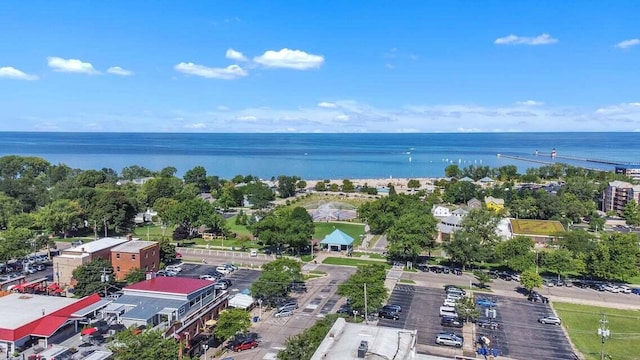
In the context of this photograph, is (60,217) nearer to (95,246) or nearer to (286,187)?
(95,246)

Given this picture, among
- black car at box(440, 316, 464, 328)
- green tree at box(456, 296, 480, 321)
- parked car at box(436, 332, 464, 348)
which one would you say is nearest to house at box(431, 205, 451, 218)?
Result: green tree at box(456, 296, 480, 321)

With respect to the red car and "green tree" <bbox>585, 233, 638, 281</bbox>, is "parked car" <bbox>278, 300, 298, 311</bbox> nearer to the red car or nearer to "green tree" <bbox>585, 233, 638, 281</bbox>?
the red car

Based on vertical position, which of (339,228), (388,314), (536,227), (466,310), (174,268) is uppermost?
(536,227)

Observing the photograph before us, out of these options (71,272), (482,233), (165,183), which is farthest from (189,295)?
(165,183)

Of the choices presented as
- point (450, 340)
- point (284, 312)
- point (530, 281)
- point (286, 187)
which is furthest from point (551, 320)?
point (286, 187)

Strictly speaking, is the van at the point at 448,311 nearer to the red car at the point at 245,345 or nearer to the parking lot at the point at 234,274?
the red car at the point at 245,345

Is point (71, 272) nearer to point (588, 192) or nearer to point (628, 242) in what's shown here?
point (628, 242)

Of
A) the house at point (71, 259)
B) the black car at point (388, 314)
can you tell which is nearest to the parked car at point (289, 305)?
the black car at point (388, 314)
